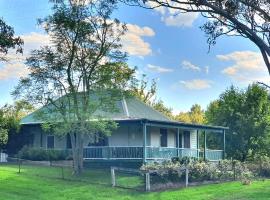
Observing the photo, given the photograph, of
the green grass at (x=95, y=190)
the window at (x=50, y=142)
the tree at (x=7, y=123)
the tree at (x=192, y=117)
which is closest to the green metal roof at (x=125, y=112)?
the tree at (x=7, y=123)

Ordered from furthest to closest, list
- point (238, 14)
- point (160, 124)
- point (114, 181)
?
point (160, 124)
point (114, 181)
point (238, 14)

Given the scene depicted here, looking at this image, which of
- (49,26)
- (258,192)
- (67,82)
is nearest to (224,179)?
(258,192)

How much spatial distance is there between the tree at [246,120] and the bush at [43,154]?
15.7 m

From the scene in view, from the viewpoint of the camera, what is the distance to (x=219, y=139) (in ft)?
168

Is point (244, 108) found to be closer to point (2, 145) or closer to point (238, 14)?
point (2, 145)

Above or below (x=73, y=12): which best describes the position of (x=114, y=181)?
below

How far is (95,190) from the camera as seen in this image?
88.2 ft

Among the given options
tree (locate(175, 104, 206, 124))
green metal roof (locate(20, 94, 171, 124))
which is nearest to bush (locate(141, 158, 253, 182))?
green metal roof (locate(20, 94, 171, 124))

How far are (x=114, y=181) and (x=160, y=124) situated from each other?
402 inches

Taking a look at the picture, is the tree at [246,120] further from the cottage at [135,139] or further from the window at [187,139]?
the window at [187,139]

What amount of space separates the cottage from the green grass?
5812 mm

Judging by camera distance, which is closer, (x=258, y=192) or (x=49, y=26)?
(x=258, y=192)

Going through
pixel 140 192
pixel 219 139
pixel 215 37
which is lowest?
pixel 140 192

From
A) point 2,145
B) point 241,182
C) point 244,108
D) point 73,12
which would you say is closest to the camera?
point 241,182
